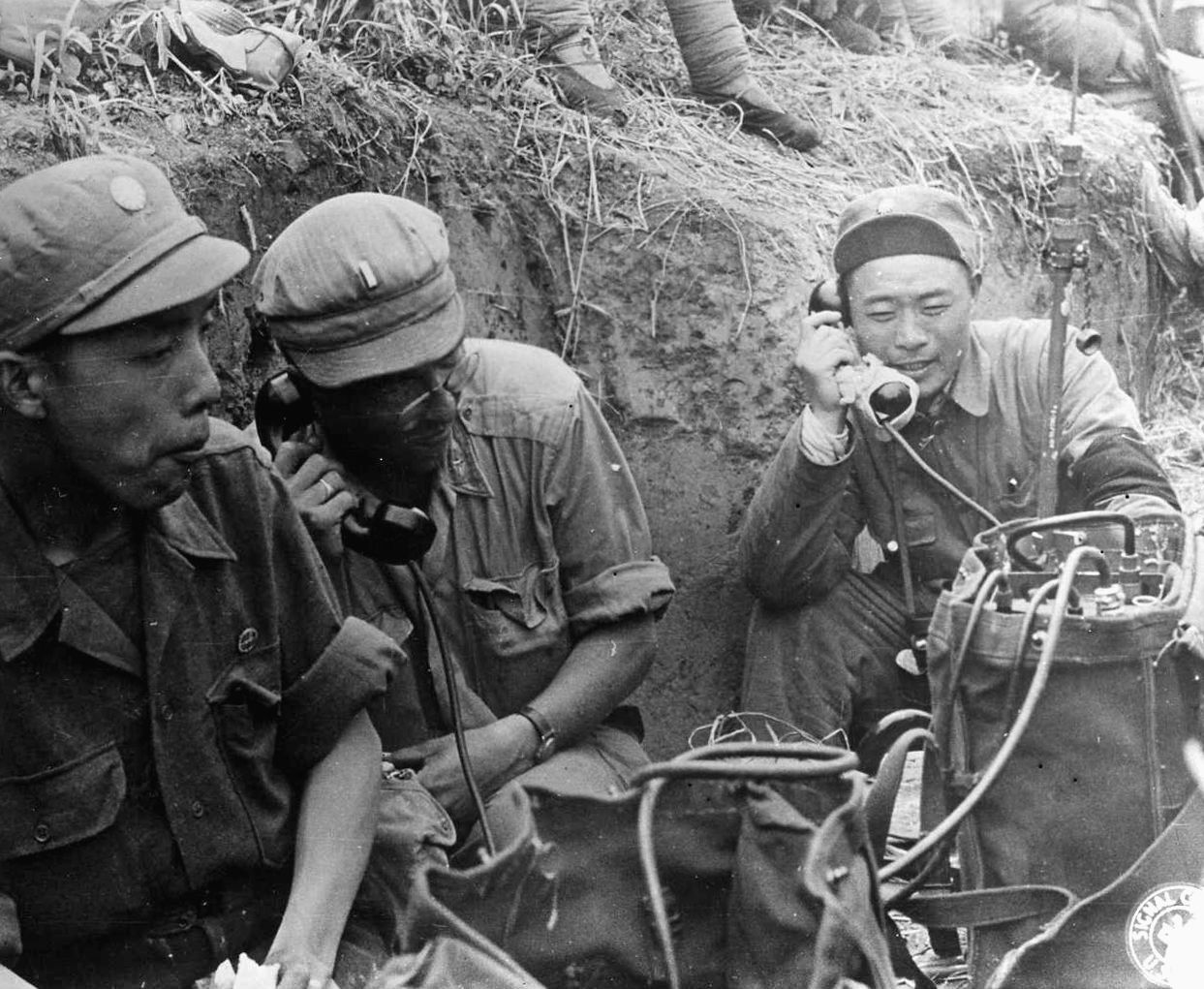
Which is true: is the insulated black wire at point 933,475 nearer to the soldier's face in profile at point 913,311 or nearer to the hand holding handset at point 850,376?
the hand holding handset at point 850,376

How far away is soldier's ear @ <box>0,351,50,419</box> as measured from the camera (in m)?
2.34

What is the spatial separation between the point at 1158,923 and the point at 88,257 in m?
1.91

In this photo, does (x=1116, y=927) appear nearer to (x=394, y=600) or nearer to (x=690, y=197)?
(x=394, y=600)

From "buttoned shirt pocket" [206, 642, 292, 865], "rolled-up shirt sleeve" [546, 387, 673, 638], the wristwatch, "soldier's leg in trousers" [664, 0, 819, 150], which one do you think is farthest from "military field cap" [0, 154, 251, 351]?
"soldier's leg in trousers" [664, 0, 819, 150]

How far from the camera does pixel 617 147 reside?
5281 mm

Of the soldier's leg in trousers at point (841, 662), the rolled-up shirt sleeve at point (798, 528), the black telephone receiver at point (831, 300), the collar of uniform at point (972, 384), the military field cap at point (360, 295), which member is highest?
the military field cap at point (360, 295)

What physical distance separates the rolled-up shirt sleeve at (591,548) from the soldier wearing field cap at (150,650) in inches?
30.5

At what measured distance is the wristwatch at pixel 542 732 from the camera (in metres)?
3.30

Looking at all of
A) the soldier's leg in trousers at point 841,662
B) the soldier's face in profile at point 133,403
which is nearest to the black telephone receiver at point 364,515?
the soldier's face in profile at point 133,403

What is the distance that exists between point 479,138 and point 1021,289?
2418 mm

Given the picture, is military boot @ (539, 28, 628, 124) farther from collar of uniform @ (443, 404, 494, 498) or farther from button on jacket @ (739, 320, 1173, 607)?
collar of uniform @ (443, 404, 494, 498)

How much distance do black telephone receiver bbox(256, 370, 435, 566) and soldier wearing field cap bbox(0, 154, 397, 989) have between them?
32 centimetres

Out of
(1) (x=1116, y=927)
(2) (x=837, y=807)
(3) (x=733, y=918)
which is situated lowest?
(1) (x=1116, y=927)

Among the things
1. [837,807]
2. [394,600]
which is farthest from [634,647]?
[837,807]
